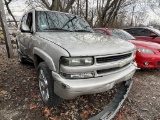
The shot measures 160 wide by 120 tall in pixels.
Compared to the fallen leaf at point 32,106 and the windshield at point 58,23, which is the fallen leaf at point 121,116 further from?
the windshield at point 58,23

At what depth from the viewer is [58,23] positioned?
352 centimetres

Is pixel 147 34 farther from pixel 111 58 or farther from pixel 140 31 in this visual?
pixel 111 58

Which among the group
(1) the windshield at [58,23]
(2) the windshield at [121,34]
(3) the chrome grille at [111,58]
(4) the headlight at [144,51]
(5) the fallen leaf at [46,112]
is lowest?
(5) the fallen leaf at [46,112]

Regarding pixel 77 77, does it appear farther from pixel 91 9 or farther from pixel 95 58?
pixel 91 9

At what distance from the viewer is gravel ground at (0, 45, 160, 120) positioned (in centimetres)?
264

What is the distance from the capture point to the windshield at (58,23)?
3.33 meters

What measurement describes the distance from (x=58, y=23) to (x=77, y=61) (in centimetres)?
165

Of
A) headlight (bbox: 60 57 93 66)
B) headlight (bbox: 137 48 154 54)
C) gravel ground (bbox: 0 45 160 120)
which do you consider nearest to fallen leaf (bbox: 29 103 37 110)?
gravel ground (bbox: 0 45 160 120)

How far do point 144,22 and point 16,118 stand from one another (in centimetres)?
5845

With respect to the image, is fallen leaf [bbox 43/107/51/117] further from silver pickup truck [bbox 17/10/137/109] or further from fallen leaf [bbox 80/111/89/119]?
fallen leaf [bbox 80/111/89/119]

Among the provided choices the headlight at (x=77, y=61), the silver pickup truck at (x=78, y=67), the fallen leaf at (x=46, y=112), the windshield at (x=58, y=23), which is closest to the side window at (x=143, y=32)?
the windshield at (x=58, y=23)

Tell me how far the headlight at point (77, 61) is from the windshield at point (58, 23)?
1368 mm

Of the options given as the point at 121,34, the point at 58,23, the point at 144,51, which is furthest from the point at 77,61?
the point at 121,34

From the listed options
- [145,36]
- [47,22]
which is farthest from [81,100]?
[145,36]
